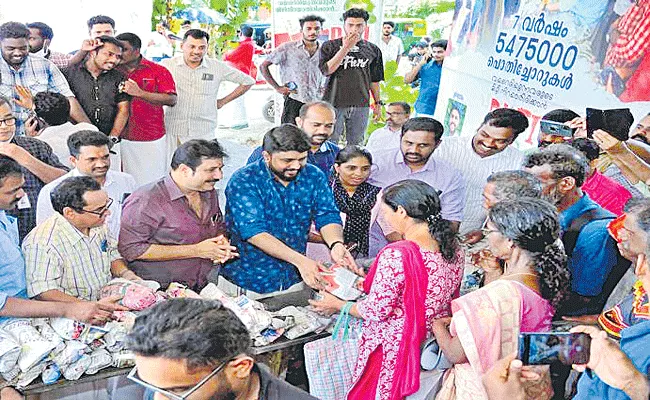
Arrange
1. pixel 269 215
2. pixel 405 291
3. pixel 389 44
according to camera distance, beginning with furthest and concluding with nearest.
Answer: pixel 389 44
pixel 269 215
pixel 405 291

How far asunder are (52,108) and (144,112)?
1205mm

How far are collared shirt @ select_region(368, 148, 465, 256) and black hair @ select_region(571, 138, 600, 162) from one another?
67 cm

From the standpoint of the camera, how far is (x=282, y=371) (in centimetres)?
298

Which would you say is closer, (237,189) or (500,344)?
(500,344)

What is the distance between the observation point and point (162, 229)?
2875mm

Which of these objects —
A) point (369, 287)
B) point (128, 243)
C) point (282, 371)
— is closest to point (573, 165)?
point (369, 287)

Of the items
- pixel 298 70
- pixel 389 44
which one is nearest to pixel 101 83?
pixel 298 70

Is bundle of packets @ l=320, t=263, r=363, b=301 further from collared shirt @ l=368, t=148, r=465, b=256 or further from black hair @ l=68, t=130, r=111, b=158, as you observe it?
black hair @ l=68, t=130, r=111, b=158

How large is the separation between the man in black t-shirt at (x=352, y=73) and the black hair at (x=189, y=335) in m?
4.81

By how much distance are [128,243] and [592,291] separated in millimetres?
2059

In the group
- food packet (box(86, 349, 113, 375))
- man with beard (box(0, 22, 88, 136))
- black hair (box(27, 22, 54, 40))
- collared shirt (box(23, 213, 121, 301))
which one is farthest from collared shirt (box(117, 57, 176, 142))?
food packet (box(86, 349, 113, 375))

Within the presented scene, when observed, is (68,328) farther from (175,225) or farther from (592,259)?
(592,259)

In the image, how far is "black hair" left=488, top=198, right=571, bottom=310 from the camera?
223 cm

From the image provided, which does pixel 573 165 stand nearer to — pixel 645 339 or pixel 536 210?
pixel 536 210
